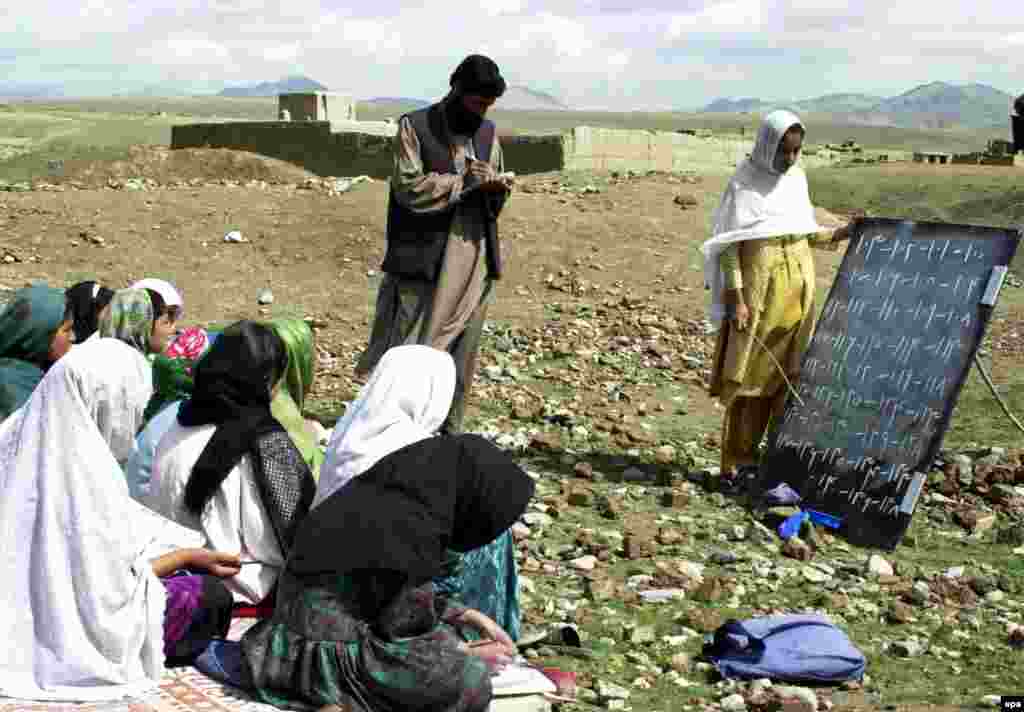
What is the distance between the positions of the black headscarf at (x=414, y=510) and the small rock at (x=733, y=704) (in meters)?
1.03

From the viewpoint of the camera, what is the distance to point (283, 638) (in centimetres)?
361

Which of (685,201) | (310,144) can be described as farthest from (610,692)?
(310,144)

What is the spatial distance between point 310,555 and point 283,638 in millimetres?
264

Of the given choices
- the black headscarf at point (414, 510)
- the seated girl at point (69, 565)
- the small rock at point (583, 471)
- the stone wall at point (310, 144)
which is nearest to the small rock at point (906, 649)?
the black headscarf at point (414, 510)

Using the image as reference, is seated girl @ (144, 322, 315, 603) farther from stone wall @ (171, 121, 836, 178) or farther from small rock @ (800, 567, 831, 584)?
stone wall @ (171, 121, 836, 178)

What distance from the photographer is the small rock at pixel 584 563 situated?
5438 millimetres

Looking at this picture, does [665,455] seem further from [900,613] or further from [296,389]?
[296,389]

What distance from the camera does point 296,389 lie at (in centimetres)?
486

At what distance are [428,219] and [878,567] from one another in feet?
8.37

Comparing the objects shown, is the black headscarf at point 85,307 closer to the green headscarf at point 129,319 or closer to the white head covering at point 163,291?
the white head covering at point 163,291

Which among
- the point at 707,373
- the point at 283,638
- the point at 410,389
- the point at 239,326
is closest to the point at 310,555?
the point at 283,638

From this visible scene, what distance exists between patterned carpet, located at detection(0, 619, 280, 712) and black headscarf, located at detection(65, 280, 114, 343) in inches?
69.5

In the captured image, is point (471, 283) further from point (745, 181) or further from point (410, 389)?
point (410, 389)

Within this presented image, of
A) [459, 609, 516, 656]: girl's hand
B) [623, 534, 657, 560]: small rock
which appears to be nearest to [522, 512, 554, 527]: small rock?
[623, 534, 657, 560]: small rock
